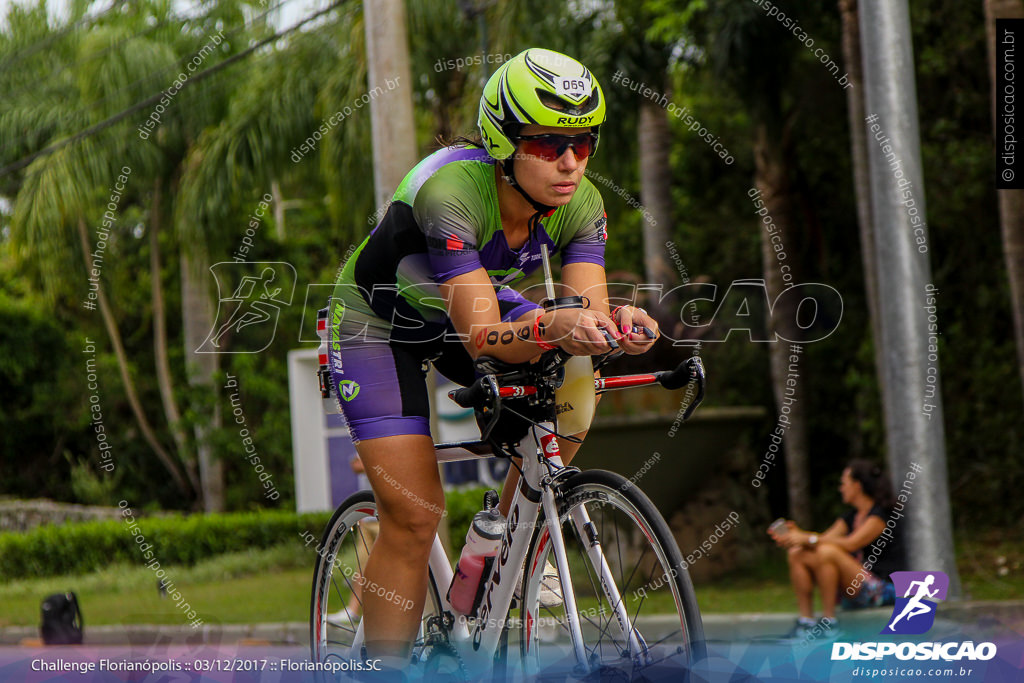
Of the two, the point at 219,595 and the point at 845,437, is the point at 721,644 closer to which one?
the point at 219,595

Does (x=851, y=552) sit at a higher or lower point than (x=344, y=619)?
lower

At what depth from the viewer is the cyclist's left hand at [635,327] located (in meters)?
2.27

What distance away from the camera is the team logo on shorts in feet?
9.25

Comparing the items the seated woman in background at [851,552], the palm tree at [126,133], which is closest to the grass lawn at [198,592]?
the palm tree at [126,133]

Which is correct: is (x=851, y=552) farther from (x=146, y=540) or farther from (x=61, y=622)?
(x=146, y=540)

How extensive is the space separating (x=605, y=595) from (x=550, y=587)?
0.25 m

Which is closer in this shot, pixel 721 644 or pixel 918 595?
pixel 721 644

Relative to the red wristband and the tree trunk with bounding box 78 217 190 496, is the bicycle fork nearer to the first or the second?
the red wristband

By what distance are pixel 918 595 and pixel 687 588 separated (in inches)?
67.2

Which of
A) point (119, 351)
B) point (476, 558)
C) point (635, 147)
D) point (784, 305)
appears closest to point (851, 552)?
point (476, 558)

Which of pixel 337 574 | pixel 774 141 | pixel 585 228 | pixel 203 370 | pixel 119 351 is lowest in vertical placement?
pixel 337 574

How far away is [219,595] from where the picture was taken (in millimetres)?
9773

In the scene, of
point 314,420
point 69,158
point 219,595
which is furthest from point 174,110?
point 219,595

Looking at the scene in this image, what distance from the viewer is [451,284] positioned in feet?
8.02
